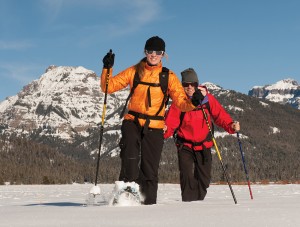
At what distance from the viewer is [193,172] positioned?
10.1m

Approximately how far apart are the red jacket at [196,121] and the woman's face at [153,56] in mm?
2178

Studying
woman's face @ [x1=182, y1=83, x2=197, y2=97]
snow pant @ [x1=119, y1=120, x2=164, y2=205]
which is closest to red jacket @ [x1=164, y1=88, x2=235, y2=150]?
woman's face @ [x1=182, y1=83, x2=197, y2=97]

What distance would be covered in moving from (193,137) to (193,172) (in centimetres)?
77

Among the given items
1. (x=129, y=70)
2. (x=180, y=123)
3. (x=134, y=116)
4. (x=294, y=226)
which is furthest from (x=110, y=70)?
(x=294, y=226)

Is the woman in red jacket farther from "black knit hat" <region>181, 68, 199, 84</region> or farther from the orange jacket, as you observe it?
A: the orange jacket

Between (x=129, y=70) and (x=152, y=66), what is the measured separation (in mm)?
381

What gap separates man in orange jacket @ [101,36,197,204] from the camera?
719 cm

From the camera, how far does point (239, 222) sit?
4.34 meters

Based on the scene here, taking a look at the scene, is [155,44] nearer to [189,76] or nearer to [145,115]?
[145,115]

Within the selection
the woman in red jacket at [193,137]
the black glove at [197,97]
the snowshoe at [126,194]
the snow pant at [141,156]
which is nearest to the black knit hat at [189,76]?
the woman in red jacket at [193,137]

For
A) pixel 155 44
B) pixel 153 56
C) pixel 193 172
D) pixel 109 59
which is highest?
pixel 155 44

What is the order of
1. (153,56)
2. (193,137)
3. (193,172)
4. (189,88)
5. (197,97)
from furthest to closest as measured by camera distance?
(193,172) < (193,137) < (189,88) < (153,56) < (197,97)

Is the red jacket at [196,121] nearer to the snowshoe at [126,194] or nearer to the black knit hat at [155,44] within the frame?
the black knit hat at [155,44]

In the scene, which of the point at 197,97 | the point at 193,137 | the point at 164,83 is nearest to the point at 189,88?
the point at 193,137
